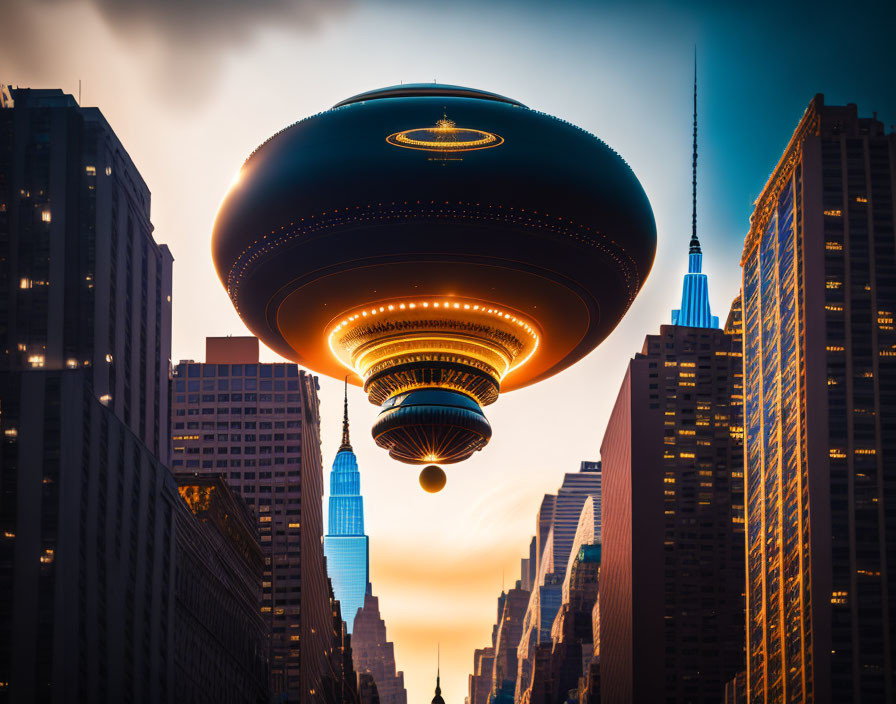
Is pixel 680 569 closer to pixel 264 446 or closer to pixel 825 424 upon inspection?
pixel 264 446

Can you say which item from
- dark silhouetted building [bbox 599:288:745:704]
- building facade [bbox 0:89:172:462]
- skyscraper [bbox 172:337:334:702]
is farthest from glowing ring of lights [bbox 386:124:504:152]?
dark silhouetted building [bbox 599:288:745:704]

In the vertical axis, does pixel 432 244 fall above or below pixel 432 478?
above

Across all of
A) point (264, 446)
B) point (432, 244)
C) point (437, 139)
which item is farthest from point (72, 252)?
point (264, 446)

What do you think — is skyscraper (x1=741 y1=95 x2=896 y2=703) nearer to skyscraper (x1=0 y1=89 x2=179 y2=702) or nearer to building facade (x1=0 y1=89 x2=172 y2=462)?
skyscraper (x1=0 y1=89 x2=179 y2=702)

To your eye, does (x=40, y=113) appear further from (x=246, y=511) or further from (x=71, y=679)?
(x=71, y=679)

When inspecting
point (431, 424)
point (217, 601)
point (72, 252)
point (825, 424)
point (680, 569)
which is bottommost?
point (431, 424)
